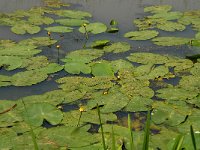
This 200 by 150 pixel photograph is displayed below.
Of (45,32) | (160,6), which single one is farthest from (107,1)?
(45,32)

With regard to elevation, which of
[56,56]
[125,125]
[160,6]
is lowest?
[125,125]

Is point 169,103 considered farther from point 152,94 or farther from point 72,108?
point 72,108

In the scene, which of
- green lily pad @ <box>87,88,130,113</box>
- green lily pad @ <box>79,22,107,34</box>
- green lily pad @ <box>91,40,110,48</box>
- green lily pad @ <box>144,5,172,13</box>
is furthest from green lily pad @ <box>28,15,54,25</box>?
green lily pad @ <box>87,88,130,113</box>

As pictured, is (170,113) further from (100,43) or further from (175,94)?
(100,43)

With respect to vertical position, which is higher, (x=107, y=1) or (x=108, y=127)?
(x=107, y=1)

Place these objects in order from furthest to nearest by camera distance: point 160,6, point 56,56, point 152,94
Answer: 1. point 160,6
2. point 56,56
3. point 152,94

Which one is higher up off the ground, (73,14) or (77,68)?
(73,14)

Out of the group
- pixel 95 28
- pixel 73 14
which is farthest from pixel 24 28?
pixel 95 28
